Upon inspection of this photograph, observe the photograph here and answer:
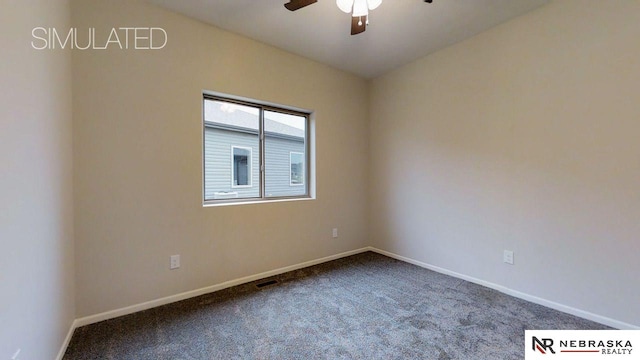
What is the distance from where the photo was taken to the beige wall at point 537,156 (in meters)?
1.95

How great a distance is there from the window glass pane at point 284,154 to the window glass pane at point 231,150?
158 mm

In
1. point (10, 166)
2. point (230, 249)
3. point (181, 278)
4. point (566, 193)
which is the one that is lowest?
point (181, 278)

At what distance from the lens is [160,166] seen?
2.29 metres

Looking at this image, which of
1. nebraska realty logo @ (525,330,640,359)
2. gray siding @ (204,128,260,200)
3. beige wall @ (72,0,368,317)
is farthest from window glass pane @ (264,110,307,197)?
nebraska realty logo @ (525,330,640,359)

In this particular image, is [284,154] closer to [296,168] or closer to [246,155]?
[296,168]

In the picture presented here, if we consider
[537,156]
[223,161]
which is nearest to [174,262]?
[223,161]

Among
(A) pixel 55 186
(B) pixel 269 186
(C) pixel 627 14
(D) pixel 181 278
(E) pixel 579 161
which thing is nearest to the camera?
(A) pixel 55 186

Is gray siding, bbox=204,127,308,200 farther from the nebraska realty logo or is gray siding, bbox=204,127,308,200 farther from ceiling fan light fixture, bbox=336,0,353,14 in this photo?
the nebraska realty logo

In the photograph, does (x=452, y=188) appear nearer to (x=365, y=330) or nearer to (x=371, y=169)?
(x=371, y=169)

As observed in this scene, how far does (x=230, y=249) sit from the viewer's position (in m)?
2.68

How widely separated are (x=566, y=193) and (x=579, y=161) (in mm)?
274

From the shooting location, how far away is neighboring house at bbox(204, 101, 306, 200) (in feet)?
9.09

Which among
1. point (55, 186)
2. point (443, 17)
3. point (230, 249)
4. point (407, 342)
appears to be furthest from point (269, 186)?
point (443, 17)

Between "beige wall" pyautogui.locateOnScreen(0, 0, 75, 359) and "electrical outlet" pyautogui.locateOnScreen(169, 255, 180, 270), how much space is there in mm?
651
